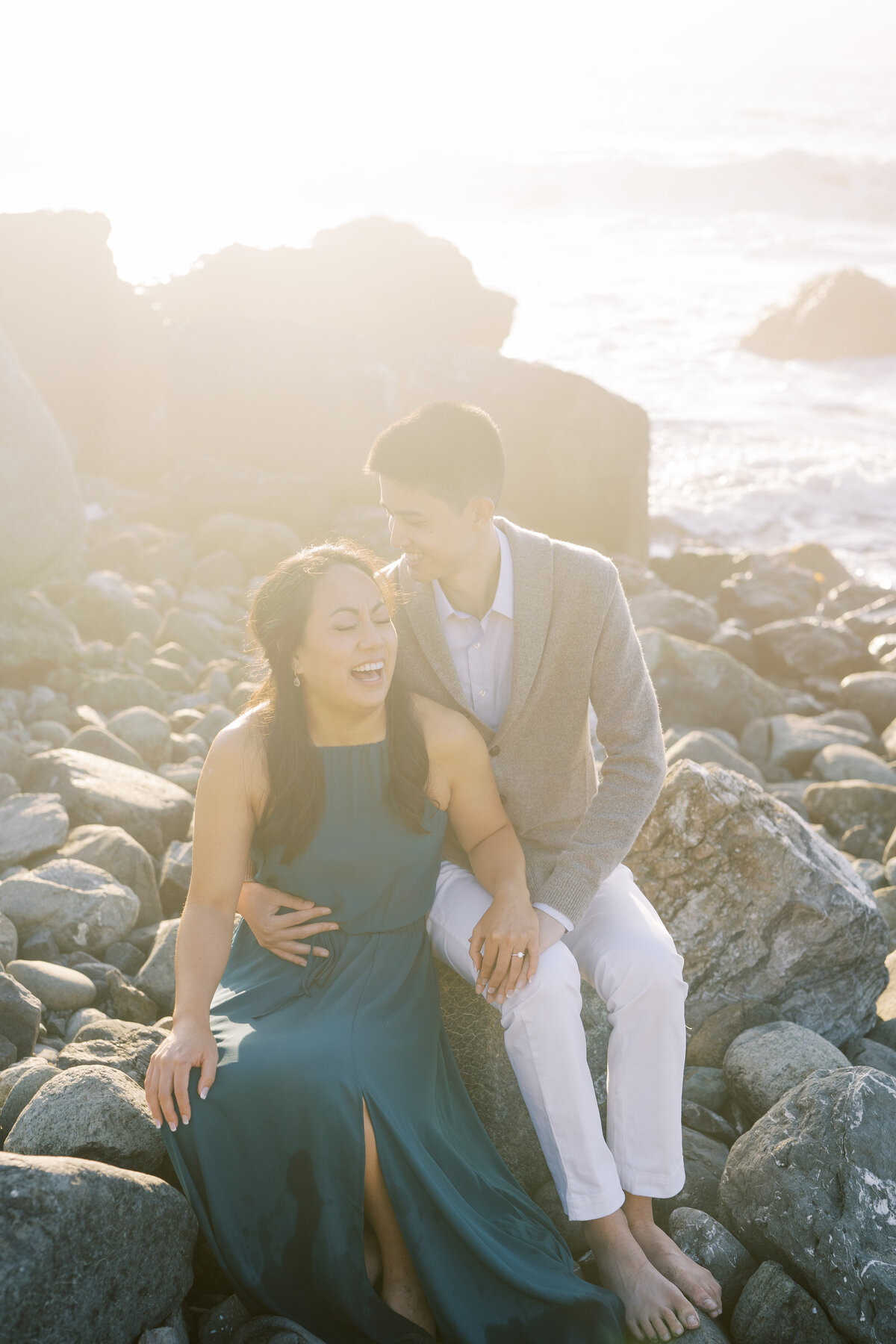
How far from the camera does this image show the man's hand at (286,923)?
314 centimetres

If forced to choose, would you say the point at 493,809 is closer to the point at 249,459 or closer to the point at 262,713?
the point at 262,713

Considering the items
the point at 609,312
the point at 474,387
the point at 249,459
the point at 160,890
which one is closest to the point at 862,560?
the point at 474,387

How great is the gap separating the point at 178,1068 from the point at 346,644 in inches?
46.5

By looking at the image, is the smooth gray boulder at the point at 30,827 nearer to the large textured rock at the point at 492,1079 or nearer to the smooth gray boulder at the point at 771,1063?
the large textured rock at the point at 492,1079

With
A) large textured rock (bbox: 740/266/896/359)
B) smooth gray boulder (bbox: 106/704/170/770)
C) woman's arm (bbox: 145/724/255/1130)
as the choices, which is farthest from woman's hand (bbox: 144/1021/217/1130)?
large textured rock (bbox: 740/266/896/359)

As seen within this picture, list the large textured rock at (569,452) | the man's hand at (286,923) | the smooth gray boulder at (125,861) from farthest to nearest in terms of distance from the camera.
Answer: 1. the large textured rock at (569,452)
2. the smooth gray boulder at (125,861)
3. the man's hand at (286,923)

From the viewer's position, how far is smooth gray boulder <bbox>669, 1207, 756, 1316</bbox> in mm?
2953

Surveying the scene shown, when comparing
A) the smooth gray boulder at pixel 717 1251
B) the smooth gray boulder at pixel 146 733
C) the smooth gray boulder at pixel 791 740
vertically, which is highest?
the smooth gray boulder at pixel 717 1251

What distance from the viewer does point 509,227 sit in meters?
50.6

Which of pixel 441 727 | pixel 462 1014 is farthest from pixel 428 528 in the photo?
pixel 462 1014

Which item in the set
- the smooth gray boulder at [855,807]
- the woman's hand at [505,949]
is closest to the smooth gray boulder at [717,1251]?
the woman's hand at [505,949]

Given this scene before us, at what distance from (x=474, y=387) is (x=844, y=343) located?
79.7 ft

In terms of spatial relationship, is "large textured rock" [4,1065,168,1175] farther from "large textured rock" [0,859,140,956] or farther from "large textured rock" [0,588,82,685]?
"large textured rock" [0,588,82,685]

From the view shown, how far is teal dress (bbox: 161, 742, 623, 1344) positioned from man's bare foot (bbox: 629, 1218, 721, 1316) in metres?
0.22
